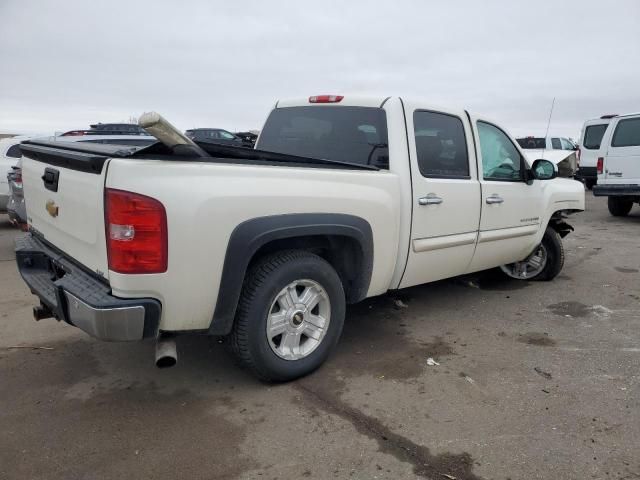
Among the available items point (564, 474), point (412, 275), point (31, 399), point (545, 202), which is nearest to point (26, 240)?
point (31, 399)

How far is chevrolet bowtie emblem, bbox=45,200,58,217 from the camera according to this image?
3209 millimetres

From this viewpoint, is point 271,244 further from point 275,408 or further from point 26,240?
point 26,240

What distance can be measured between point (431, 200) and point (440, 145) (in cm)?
54

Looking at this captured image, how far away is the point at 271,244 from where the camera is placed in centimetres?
318

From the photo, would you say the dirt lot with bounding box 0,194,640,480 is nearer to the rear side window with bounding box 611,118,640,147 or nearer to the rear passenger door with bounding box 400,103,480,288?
the rear passenger door with bounding box 400,103,480,288

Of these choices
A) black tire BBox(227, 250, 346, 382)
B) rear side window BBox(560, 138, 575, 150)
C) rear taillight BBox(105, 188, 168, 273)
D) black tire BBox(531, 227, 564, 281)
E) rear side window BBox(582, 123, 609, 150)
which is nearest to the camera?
rear taillight BBox(105, 188, 168, 273)

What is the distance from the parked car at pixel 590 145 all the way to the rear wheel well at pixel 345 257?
47.1 ft

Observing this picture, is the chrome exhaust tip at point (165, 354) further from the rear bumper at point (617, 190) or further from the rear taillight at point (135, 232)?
the rear bumper at point (617, 190)

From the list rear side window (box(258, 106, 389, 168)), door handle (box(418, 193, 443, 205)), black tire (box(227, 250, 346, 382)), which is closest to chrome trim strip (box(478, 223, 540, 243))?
door handle (box(418, 193, 443, 205))

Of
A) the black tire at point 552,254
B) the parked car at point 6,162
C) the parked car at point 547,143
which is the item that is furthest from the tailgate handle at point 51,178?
the parked car at point 547,143

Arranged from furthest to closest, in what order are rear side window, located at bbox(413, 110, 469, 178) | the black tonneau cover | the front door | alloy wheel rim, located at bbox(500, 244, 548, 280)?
1. alloy wheel rim, located at bbox(500, 244, 548, 280)
2. the front door
3. rear side window, located at bbox(413, 110, 469, 178)
4. the black tonneau cover

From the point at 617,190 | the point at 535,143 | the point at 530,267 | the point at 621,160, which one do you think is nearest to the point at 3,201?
the point at 530,267

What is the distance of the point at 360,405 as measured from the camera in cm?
313

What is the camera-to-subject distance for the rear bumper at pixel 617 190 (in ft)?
34.0
